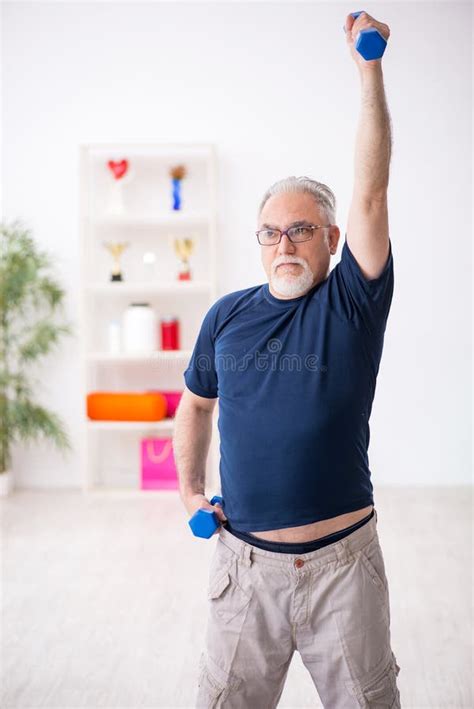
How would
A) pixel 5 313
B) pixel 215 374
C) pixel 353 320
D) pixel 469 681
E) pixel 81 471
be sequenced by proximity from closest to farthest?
pixel 353 320 → pixel 215 374 → pixel 469 681 → pixel 5 313 → pixel 81 471

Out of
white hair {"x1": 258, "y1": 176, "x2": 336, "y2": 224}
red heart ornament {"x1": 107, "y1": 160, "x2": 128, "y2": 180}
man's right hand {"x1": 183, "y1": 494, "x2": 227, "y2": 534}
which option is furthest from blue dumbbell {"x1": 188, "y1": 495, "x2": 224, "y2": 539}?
red heart ornament {"x1": 107, "y1": 160, "x2": 128, "y2": 180}

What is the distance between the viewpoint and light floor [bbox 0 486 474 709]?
6.96 ft

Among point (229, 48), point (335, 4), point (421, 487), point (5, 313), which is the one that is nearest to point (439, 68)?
point (335, 4)

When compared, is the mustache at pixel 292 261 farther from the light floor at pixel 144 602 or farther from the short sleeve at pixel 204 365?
the light floor at pixel 144 602

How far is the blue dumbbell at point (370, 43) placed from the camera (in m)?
1.12

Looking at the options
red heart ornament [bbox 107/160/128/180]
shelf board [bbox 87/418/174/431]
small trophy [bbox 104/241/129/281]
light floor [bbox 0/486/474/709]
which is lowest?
light floor [bbox 0/486/474/709]

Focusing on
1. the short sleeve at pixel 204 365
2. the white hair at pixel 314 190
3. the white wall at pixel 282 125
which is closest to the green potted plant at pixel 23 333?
the white wall at pixel 282 125

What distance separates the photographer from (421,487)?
432 centimetres

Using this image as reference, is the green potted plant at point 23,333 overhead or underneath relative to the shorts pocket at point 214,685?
overhead

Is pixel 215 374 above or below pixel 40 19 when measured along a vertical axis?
below

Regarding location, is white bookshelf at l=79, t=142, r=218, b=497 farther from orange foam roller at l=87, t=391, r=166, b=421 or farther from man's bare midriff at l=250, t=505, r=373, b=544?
man's bare midriff at l=250, t=505, r=373, b=544

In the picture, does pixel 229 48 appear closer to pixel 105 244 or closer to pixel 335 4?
pixel 335 4

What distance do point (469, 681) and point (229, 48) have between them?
11.7ft

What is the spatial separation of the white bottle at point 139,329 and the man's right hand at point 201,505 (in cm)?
262
